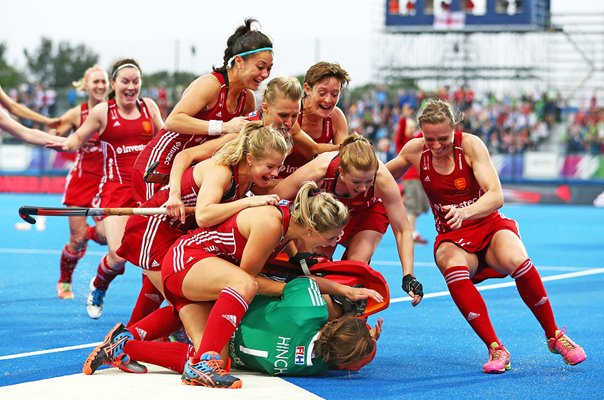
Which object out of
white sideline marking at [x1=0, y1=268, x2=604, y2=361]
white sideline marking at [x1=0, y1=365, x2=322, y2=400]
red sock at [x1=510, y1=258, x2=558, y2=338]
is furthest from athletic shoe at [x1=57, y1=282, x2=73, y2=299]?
red sock at [x1=510, y1=258, x2=558, y2=338]

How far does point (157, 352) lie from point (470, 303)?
1846 mm

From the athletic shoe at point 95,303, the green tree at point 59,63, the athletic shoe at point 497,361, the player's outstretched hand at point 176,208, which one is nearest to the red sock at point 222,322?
the player's outstretched hand at point 176,208

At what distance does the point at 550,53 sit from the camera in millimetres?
35062

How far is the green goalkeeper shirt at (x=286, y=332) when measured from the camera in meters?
5.25

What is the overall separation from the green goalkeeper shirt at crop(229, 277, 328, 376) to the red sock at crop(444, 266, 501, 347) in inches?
37.1

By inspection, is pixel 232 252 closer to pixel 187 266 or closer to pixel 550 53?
pixel 187 266

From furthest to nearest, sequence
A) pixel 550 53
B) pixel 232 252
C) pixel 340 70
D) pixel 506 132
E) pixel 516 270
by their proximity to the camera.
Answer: pixel 550 53 < pixel 506 132 < pixel 340 70 < pixel 516 270 < pixel 232 252

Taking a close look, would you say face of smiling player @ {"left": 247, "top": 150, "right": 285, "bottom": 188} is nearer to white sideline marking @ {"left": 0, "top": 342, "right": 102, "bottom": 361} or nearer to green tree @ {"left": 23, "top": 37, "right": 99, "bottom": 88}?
white sideline marking @ {"left": 0, "top": 342, "right": 102, "bottom": 361}

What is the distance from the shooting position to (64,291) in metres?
8.56

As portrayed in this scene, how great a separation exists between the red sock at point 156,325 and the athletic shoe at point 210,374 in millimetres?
687

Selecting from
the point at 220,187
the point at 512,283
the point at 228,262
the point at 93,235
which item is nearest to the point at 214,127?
the point at 220,187

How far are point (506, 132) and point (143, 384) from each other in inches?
960

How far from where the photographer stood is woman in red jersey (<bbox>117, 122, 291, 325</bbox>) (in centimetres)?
529

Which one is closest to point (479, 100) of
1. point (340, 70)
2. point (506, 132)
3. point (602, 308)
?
point (506, 132)
